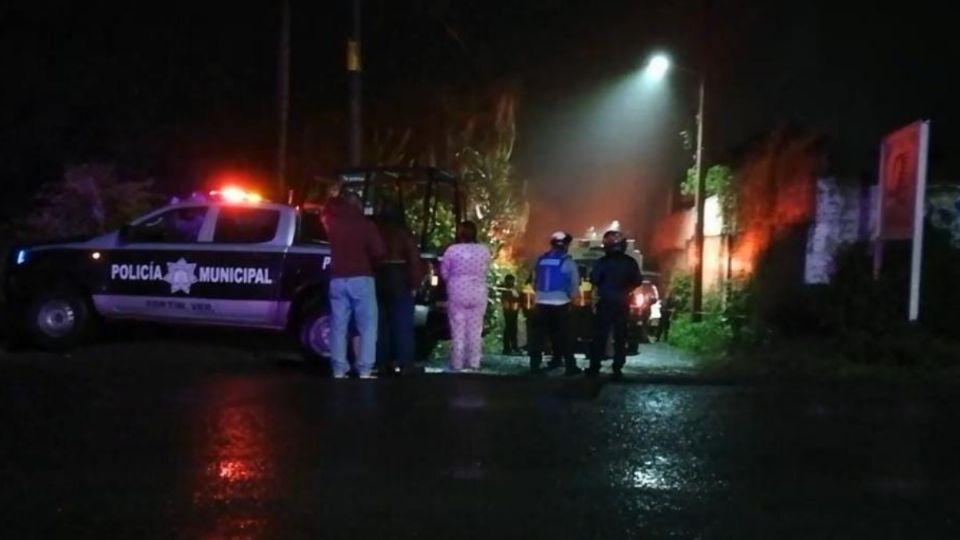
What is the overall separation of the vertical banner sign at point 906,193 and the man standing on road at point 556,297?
11.2ft

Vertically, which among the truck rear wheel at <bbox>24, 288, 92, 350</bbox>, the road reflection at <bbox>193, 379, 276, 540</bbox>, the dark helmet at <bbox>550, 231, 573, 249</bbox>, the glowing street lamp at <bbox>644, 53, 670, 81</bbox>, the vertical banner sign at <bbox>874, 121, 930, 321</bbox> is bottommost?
the road reflection at <bbox>193, 379, 276, 540</bbox>

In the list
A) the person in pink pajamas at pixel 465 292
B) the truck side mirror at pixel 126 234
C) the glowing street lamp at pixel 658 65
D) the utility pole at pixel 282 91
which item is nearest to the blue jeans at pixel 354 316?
the person in pink pajamas at pixel 465 292

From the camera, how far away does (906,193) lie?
1375cm

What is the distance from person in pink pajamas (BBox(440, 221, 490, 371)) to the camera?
12742 millimetres

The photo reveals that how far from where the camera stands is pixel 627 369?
14508 mm

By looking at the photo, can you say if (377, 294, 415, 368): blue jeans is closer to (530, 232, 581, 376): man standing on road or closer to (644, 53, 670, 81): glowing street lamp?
(530, 232, 581, 376): man standing on road

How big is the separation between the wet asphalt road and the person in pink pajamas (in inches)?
66.0

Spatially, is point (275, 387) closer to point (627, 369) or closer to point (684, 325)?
point (627, 369)

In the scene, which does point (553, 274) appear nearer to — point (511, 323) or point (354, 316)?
point (354, 316)

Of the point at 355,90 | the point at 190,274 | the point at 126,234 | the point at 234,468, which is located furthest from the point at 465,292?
the point at 355,90

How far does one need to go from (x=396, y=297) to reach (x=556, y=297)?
6.49ft

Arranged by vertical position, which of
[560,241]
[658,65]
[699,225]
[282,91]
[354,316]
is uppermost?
[658,65]

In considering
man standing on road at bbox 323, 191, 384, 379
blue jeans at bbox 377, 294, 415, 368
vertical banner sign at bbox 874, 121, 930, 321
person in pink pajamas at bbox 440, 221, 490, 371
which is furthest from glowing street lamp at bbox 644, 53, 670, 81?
man standing on road at bbox 323, 191, 384, 379

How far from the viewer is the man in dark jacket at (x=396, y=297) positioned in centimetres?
1180
